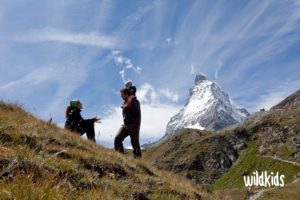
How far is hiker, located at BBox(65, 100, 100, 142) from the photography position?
62.9 feet

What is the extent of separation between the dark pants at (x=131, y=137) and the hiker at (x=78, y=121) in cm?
174

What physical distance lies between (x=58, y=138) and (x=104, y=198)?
267 inches

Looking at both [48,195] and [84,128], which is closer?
[48,195]

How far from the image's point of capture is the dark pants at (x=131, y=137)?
56.9 ft

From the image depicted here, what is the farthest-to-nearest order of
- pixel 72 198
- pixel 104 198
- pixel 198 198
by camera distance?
1. pixel 198 198
2. pixel 72 198
3. pixel 104 198

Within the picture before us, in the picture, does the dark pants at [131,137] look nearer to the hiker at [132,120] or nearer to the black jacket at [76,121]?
the hiker at [132,120]

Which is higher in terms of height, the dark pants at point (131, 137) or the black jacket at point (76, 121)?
the black jacket at point (76, 121)

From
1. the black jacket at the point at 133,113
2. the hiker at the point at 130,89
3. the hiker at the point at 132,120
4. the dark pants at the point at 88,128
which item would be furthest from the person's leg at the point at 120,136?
the dark pants at the point at 88,128

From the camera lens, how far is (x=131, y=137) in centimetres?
1764

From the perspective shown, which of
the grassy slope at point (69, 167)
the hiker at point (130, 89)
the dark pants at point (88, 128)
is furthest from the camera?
the dark pants at point (88, 128)

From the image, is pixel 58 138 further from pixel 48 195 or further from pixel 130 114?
pixel 48 195

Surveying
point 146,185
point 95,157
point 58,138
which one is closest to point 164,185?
point 146,185

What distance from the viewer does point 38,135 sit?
11.5m

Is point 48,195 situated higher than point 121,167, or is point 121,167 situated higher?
point 121,167
